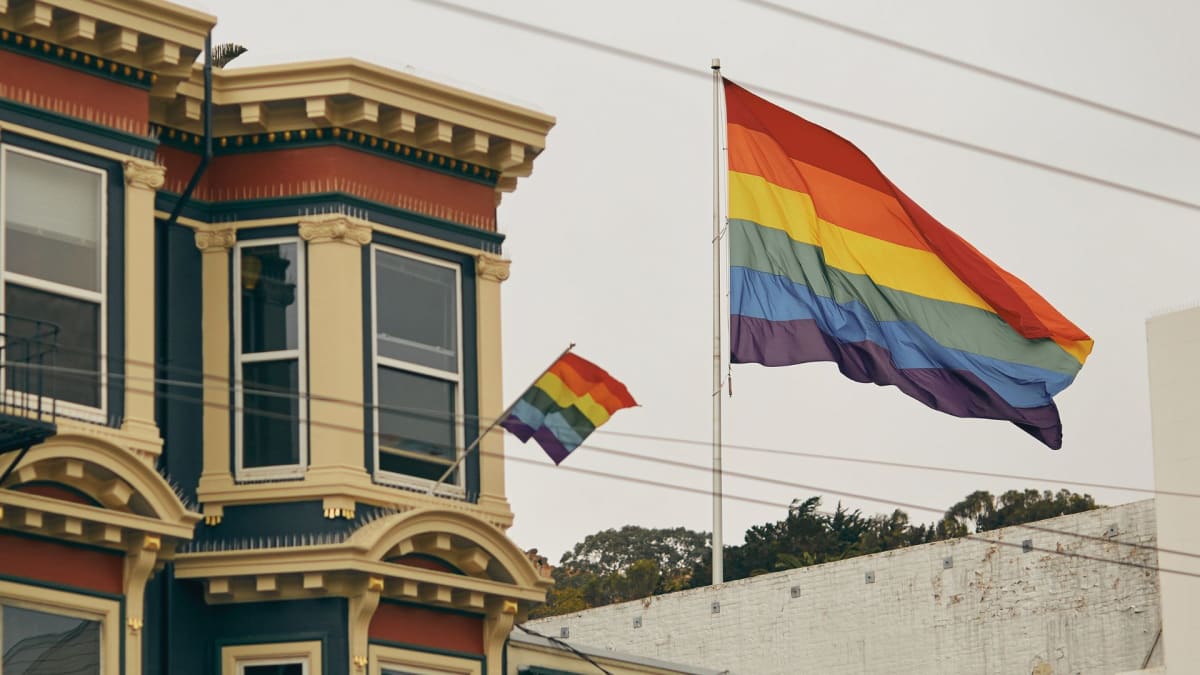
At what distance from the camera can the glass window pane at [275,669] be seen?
26062 mm

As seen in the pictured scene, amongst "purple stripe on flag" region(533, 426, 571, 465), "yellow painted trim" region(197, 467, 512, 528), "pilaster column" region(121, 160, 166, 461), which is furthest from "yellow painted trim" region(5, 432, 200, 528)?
"purple stripe on flag" region(533, 426, 571, 465)

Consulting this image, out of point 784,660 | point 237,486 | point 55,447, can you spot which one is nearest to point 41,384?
point 55,447

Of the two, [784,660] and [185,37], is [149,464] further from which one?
[784,660]

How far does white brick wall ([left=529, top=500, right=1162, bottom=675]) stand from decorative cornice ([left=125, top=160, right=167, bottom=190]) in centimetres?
2184

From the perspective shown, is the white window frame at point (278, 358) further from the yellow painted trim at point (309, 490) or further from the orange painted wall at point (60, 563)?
the orange painted wall at point (60, 563)

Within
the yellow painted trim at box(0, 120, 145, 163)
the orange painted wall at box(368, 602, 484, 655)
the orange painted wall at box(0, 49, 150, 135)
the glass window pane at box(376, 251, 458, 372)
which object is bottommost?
the orange painted wall at box(368, 602, 484, 655)

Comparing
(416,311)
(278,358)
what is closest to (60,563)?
(278,358)

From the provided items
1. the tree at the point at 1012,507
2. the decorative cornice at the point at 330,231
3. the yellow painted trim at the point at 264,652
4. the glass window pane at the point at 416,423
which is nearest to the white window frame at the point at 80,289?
the decorative cornice at the point at 330,231

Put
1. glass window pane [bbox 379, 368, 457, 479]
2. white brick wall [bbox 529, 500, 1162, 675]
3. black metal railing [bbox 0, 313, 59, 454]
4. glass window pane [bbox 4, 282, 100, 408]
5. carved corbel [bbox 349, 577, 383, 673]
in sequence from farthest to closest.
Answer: white brick wall [bbox 529, 500, 1162, 675]
glass window pane [bbox 379, 368, 457, 479]
carved corbel [bbox 349, 577, 383, 673]
glass window pane [bbox 4, 282, 100, 408]
black metal railing [bbox 0, 313, 59, 454]

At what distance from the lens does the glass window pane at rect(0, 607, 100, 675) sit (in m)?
23.7

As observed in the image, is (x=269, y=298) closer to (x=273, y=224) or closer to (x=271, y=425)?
(x=273, y=224)

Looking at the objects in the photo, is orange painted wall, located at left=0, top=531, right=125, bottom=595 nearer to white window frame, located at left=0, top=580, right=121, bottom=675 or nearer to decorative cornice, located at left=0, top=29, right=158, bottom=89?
white window frame, located at left=0, top=580, right=121, bottom=675

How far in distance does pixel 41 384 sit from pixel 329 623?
4.09m

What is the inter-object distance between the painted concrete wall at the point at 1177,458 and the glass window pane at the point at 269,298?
20.0 m
